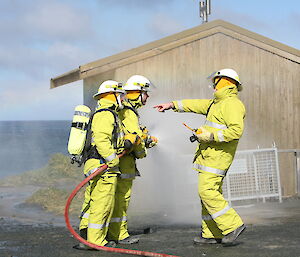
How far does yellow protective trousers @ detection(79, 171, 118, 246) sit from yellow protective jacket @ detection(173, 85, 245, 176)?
1.12m

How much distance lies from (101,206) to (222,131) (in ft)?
5.67

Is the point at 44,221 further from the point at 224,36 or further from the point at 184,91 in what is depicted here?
the point at 224,36

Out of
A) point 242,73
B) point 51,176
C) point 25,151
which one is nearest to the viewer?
point 242,73

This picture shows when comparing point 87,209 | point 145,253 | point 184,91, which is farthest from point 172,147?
point 145,253

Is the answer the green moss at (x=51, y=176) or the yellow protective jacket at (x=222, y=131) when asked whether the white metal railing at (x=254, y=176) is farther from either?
the green moss at (x=51, y=176)

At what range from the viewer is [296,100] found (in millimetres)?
13242

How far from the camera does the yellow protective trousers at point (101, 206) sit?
687cm

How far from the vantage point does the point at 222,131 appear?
6.81 metres

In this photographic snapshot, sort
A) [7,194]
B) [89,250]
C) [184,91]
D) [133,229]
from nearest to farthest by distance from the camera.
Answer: [89,250] < [133,229] < [184,91] < [7,194]

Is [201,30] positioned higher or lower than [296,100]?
higher

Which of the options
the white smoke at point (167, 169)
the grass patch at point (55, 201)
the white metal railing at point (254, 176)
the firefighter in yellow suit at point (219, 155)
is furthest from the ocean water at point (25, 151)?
the firefighter in yellow suit at point (219, 155)

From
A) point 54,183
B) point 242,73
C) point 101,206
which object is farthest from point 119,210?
point 54,183

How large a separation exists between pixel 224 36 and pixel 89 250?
24.5 feet

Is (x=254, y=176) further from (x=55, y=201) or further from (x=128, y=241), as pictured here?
(x=128, y=241)
